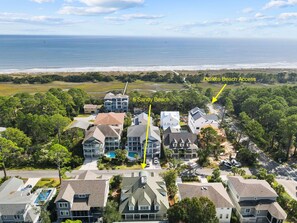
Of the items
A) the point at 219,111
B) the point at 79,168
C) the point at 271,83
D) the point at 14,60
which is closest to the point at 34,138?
the point at 79,168

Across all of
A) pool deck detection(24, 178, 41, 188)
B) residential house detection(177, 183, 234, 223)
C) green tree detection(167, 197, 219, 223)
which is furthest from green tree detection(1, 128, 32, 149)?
green tree detection(167, 197, 219, 223)

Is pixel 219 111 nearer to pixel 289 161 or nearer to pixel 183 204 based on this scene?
pixel 289 161

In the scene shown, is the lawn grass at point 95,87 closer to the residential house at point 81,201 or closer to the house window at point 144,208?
the residential house at point 81,201

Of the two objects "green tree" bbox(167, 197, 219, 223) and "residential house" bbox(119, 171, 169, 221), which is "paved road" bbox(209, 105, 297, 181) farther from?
"residential house" bbox(119, 171, 169, 221)

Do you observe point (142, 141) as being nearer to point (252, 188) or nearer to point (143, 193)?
point (143, 193)

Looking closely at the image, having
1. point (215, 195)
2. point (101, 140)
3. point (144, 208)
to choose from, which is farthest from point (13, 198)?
point (215, 195)

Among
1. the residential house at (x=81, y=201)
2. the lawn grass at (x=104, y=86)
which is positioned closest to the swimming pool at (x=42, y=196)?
the residential house at (x=81, y=201)
